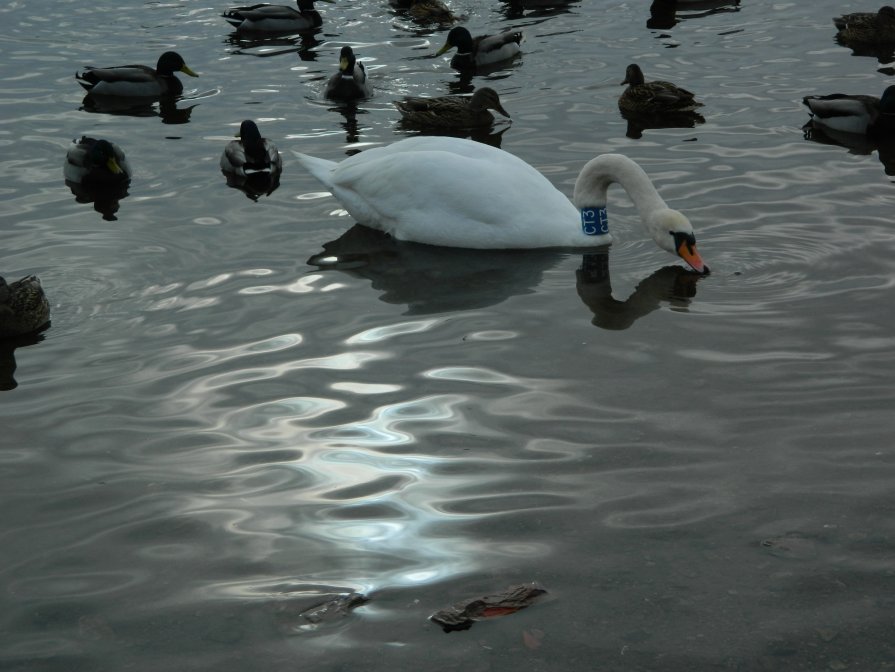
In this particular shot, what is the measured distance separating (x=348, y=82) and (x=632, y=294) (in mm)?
7434

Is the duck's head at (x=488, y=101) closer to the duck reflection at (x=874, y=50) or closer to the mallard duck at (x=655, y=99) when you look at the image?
the mallard duck at (x=655, y=99)

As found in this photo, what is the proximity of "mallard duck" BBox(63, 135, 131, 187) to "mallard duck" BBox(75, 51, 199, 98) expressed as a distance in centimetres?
397

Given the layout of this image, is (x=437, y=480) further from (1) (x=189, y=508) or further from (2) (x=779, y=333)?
(2) (x=779, y=333)

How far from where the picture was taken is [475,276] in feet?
32.1

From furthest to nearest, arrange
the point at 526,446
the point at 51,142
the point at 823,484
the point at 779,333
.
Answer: the point at 51,142, the point at 779,333, the point at 526,446, the point at 823,484

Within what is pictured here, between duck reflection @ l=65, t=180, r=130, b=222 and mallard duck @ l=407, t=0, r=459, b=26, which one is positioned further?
mallard duck @ l=407, t=0, r=459, b=26

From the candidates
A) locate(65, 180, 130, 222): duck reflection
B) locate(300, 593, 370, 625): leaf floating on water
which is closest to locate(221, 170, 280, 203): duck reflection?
locate(65, 180, 130, 222): duck reflection

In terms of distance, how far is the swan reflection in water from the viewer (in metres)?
9.09

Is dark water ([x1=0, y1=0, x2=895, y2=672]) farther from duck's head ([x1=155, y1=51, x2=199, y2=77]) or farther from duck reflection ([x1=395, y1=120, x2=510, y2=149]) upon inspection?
duck's head ([x1=155, y1=51, x2=199, y2=77])

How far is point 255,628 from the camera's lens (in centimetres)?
523

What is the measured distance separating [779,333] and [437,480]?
2872 millimetres

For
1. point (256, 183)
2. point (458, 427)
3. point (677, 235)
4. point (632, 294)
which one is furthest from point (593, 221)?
point (256, 183)

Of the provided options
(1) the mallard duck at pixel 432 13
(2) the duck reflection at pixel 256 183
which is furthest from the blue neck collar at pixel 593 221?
(1) the mallard duck at pixel 432 13

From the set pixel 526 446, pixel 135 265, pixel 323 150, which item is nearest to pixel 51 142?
pixel 323 150
